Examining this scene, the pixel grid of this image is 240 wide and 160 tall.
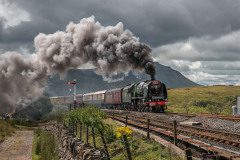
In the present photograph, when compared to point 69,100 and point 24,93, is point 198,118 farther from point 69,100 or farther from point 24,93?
Result: point 69,100

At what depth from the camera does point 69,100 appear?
10769cm

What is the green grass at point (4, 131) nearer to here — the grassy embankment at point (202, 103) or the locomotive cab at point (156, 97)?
the locomotive cab at point (156, 97)

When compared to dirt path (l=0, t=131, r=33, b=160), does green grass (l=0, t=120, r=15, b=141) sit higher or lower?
higher

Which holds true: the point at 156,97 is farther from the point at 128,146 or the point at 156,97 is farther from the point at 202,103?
the point at 202,103

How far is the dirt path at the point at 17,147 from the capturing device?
122 ft

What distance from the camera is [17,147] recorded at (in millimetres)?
43125

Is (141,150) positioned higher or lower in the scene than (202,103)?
lower

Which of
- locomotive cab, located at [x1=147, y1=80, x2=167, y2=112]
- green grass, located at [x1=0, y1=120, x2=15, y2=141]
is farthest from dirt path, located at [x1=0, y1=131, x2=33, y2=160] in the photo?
locomotive cab, located at [x1=147, y1=80, x2=167, y2=112]

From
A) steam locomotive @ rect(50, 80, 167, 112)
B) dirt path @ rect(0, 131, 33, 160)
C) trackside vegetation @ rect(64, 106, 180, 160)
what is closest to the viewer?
trackside vegetation @ rect(64, 106, 180, 160)

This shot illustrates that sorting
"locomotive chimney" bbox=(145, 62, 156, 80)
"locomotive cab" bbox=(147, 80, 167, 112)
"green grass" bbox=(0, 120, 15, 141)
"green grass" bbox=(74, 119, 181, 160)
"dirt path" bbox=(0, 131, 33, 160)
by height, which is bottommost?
"dirt path" bbox=(0, 131, 33, 160)

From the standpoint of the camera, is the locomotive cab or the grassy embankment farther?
the grassy embankment

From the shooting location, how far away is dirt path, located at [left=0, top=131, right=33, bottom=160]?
122ft

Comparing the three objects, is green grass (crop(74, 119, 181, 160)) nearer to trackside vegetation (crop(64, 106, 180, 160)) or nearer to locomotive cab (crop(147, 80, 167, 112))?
trackside vegetation (crop(64, 106, 180, 160))

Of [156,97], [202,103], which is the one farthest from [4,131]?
[202,103]
